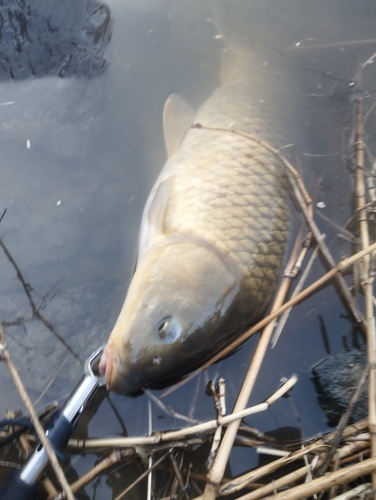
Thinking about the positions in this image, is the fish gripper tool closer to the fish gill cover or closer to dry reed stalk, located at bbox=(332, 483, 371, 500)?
dry reed stalk, located at bbox=(332, 483, 371, 500)

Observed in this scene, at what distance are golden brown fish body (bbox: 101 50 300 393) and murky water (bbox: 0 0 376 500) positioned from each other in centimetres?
21

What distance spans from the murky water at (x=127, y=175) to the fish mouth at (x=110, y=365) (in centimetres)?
28

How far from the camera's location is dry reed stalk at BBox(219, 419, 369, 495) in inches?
54.9

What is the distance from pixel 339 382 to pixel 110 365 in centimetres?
105

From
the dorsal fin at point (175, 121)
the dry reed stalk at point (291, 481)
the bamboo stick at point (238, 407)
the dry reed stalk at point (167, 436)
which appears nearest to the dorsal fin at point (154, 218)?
the dorsal fin at point (175, 121)

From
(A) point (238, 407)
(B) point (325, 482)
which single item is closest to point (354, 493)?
(B) point (325, 482)

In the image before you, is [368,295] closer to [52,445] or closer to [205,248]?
[205,248]

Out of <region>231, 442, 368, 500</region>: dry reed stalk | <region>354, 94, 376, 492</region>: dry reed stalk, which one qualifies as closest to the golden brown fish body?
<region>354, 94, 376, 492</region>: dry reed stalk

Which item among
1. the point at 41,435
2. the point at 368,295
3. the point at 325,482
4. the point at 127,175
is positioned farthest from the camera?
the point at 127,175

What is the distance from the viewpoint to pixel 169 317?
1.54 metres

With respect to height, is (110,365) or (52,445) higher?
(110,365)

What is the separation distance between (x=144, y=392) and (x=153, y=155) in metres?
1.50

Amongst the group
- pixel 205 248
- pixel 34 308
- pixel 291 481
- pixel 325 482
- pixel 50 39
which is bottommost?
pixel 291 481

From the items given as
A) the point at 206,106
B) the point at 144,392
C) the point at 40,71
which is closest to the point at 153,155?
the point at 206,106
